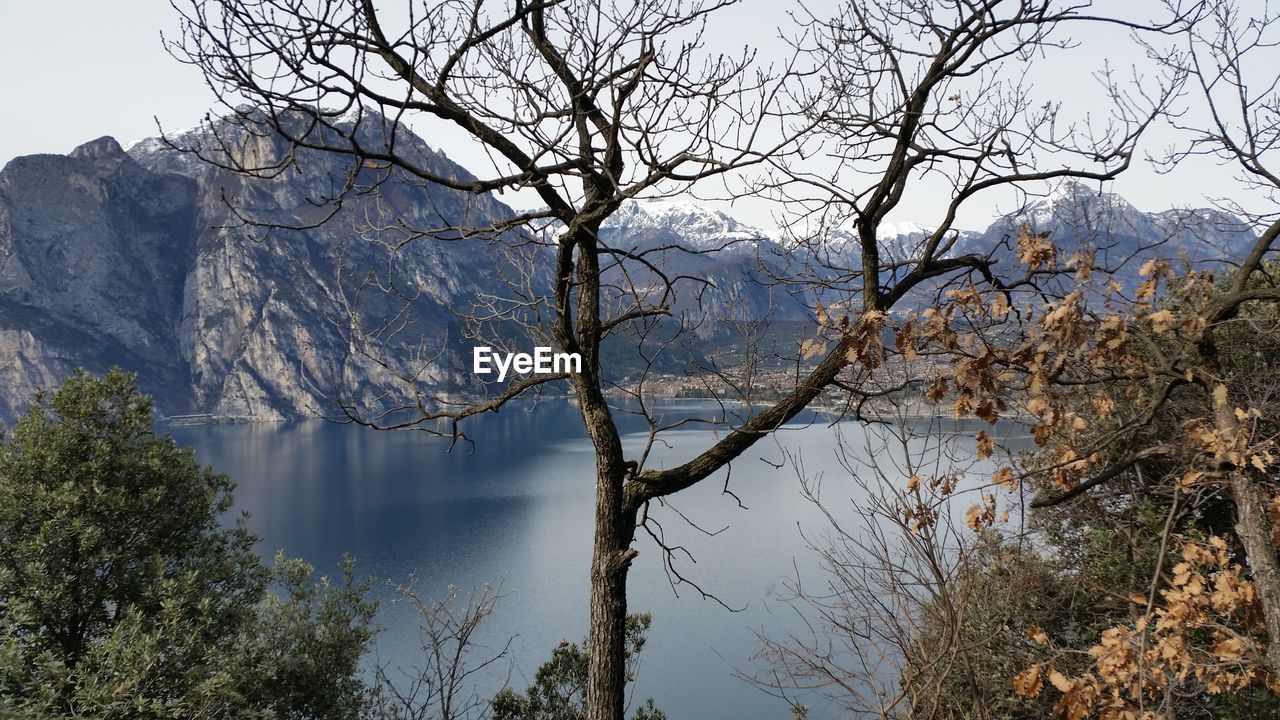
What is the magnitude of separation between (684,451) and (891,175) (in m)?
36.9

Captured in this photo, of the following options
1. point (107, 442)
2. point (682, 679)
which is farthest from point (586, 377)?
point (682, 679)

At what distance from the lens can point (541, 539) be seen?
28156 millimetres

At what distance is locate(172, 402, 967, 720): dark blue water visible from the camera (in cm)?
1739

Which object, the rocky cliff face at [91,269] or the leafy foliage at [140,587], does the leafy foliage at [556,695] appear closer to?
the leafy foliage at [140,587]

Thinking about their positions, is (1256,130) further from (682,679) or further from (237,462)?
(237,462)

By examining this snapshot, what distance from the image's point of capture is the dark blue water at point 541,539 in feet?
57.1

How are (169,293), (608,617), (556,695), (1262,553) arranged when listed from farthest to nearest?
(169,293) < (556,695) < (1262,553) < (608,617)

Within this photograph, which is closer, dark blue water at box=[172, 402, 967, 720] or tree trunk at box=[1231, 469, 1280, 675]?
tree trunk at box=[1231, 469, 1280, 675]

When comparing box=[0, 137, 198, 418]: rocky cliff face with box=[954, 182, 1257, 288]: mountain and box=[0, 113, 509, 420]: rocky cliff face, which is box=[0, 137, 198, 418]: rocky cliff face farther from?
box=[954, 182, 1257, 288]: mountain

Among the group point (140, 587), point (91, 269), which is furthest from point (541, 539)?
point (91, 269)

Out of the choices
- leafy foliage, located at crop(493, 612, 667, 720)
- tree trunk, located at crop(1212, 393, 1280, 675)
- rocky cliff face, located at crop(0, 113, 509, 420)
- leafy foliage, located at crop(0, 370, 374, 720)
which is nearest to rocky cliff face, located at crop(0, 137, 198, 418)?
rocky cliff face, located at crop(0, 113, 509, 420)

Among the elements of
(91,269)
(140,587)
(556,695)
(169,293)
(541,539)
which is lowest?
(541,539)

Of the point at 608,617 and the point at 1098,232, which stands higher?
the point at 1098,232

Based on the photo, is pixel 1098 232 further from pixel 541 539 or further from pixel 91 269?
pixel 91 269
